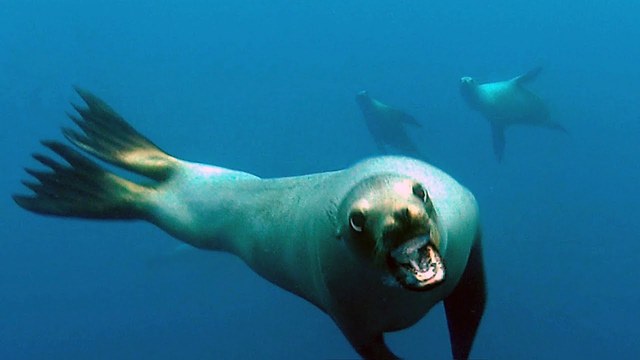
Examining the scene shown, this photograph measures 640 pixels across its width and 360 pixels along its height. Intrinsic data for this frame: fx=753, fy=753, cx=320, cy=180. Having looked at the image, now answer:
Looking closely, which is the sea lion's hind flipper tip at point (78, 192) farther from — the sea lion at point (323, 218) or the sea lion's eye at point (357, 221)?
the sea lion's eye at point (357, 221)

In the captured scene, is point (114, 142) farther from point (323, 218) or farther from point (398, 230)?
point (398, 230)

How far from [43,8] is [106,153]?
21.9m

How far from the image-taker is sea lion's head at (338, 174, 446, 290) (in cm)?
173

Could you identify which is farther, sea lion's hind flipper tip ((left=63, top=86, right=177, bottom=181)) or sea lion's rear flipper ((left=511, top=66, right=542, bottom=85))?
sea lion's rear flipper ((left=511, top=66, right=542, bottom=85))

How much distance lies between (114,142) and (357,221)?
2587 mm

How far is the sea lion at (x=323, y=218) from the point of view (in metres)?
1.80

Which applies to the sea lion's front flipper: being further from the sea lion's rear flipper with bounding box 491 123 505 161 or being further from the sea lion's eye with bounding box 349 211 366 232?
the sea lion's rear flipper with bounding box 491 123 505 161

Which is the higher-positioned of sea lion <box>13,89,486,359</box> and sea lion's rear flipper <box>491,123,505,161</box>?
sea lion's rear flipper <box>491,123,505,161</box>

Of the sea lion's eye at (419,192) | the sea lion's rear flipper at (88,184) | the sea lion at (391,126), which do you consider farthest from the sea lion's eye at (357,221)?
the sea lion at (391,126)

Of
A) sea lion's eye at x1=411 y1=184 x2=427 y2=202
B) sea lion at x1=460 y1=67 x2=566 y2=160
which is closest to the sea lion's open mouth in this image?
sea lion's eye at x1=411 y1=184 x2=427 y2=202

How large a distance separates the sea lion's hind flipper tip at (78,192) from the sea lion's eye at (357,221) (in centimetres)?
227

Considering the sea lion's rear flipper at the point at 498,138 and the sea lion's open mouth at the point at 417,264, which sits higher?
the sea lion's rear flipper at the point at 498,138

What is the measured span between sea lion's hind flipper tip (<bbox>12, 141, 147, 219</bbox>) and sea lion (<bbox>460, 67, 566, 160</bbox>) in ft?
17.2

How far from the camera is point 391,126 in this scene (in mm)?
7961
